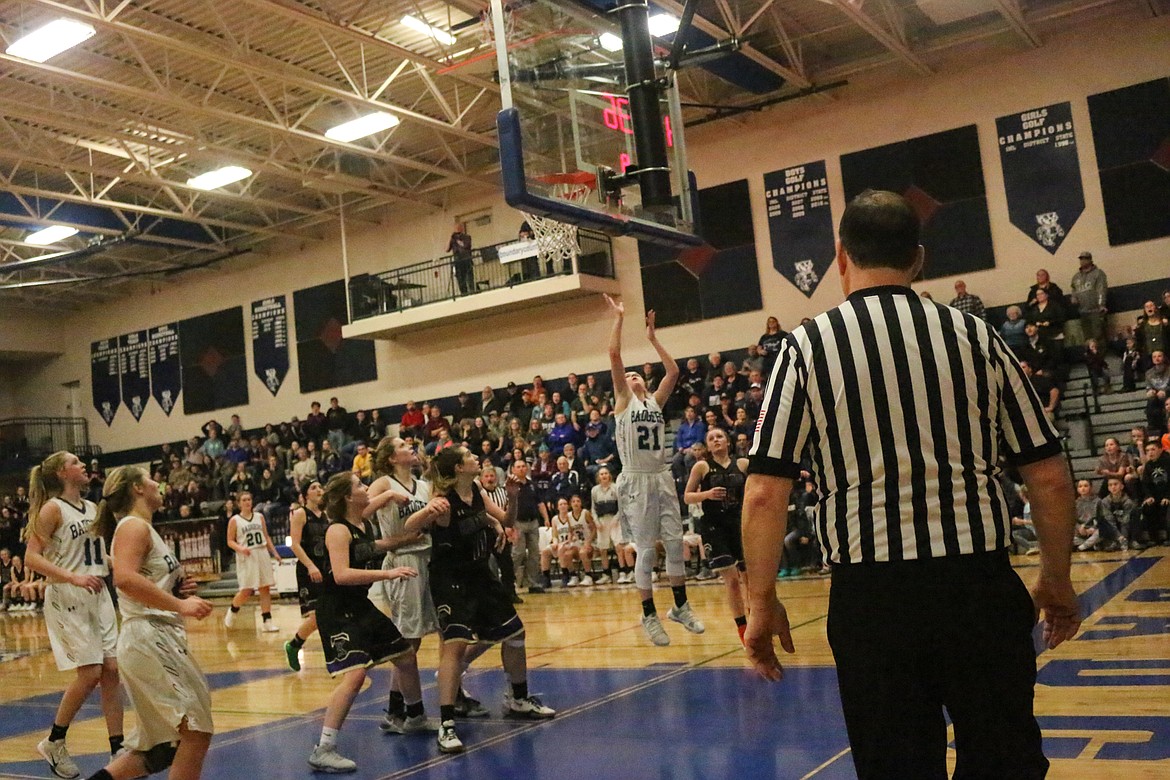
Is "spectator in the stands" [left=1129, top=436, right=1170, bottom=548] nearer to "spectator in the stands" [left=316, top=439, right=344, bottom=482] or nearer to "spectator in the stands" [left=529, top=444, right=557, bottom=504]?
"spectator in the stands" [left=529, top=444, right=557, bottom=504]

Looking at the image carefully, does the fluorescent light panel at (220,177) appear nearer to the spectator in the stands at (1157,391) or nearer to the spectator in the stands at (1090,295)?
the spectator in the stands at (1090,295)

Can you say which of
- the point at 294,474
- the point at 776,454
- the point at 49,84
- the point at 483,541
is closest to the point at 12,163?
the point at 49,84

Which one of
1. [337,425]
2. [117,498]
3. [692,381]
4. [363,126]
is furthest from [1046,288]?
[117,498]

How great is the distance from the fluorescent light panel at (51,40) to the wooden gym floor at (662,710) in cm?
858

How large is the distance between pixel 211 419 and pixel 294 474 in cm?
593

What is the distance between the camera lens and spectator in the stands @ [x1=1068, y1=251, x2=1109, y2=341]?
53.0ft

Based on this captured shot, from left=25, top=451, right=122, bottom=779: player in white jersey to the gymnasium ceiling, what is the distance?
8.84 m

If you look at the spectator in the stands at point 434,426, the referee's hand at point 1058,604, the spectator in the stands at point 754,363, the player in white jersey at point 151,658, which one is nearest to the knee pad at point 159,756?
the player in white jersey at point 151,658

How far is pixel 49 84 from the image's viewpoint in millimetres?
16938

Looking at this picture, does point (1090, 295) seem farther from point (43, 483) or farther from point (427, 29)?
point (43, 483)

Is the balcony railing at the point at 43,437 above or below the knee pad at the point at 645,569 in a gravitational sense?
above

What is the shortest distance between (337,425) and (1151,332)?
16.3 m

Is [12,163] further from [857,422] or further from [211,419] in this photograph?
[857,422]

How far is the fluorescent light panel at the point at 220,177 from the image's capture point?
67.9 ft
